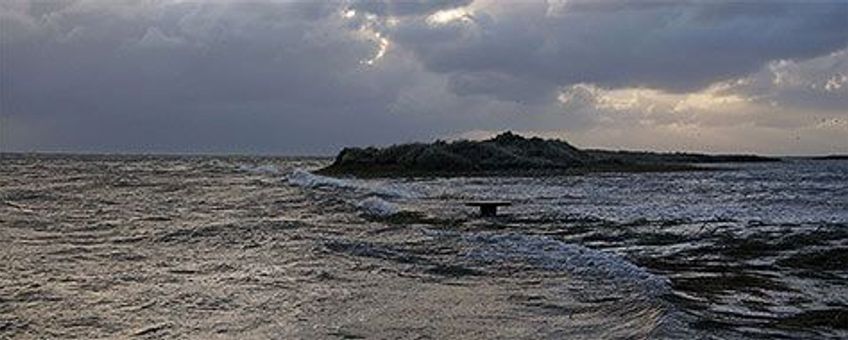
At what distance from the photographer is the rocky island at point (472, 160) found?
67062 millimetres

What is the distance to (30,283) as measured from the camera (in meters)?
12.7

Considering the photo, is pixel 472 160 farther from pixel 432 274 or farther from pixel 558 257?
pixel 432 274

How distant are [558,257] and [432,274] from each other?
2624 mm

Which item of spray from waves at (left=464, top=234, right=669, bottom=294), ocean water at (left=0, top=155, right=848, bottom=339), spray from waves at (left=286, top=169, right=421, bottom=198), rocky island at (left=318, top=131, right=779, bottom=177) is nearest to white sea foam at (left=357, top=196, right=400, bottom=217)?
ocean water at (left=0, top=155, right=848, bottom=339)

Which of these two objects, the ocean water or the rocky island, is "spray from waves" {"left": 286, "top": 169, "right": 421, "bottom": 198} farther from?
the rocky island

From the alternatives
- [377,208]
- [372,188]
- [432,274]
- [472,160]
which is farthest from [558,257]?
[472,160]


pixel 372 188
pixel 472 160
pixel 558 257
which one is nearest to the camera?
pixel 558 257

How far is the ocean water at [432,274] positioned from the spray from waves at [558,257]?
0.04 m

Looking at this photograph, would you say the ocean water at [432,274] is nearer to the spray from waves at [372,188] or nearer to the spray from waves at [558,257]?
the spray from waves at [558,257]

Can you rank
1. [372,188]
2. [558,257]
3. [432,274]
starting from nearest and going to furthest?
[432,274] → [558,257] → [372,188]

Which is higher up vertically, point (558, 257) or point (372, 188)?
point (558, 257)

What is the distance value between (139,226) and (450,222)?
794 centimetres

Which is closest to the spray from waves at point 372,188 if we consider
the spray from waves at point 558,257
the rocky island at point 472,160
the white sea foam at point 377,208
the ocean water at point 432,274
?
the white sea foam at point 377,208

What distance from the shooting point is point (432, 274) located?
13.8 metres
